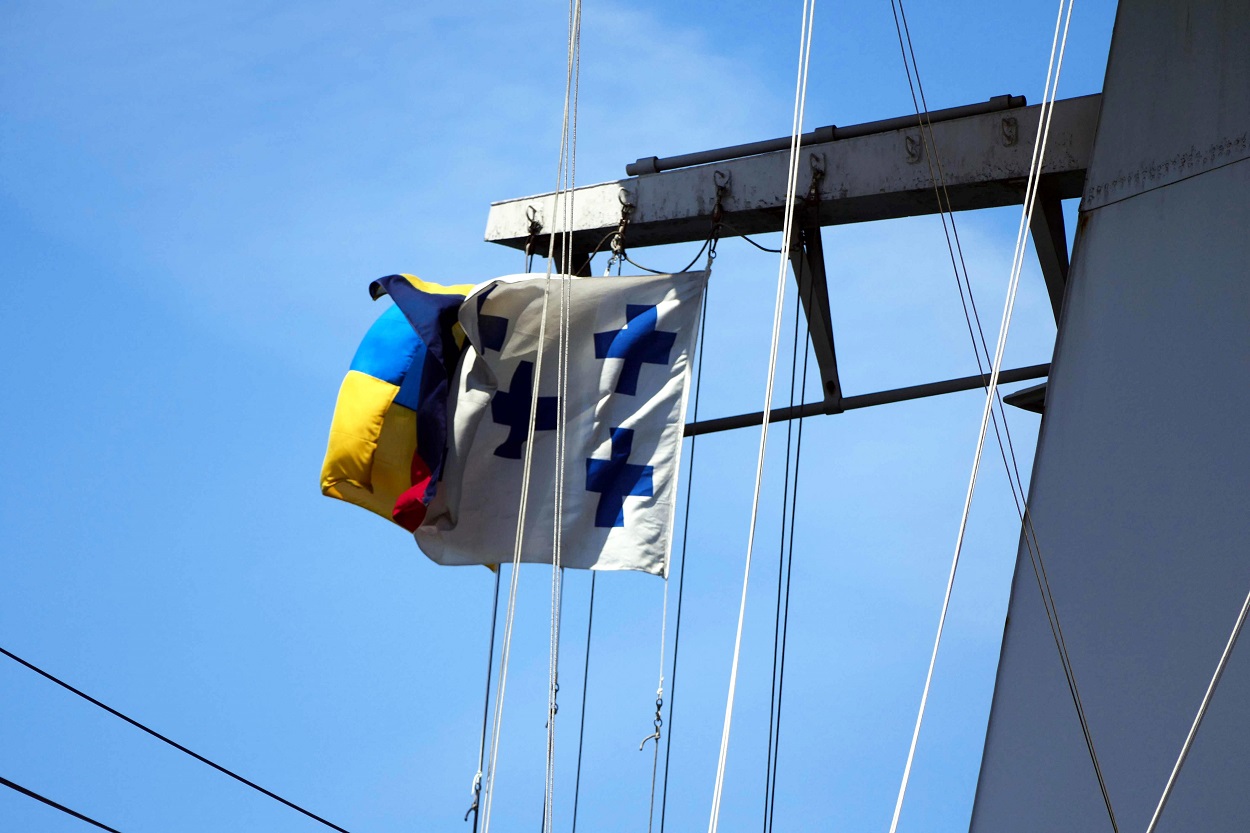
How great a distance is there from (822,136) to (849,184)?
0.45m

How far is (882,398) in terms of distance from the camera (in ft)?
35.2

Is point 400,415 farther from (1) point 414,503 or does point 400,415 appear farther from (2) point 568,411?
(2) point 568,411

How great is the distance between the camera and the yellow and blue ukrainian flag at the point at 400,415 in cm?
1027

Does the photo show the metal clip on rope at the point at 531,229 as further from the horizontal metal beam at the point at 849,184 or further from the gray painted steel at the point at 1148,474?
the gray painted steel at the point at 1148,474

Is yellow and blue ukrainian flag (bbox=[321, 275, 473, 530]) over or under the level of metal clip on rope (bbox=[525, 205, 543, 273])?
under

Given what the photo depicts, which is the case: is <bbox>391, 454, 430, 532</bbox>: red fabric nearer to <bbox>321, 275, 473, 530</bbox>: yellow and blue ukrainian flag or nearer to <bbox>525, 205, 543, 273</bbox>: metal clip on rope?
<bbox>321, 275, 473, 530</bbox>: yellow and blue ukrainian flag

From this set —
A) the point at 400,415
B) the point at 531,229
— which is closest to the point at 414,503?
the point at 400,415

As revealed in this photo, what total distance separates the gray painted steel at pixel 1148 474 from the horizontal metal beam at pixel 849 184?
147cm

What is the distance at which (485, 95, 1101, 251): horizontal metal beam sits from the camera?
385 inches

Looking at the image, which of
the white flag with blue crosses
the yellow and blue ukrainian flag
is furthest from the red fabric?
the white flag with blue crosses

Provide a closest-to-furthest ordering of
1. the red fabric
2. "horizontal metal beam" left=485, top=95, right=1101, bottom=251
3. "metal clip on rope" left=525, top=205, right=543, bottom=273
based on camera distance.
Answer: "horizontal metal beam" left=485, top=95, right=1101, bottom=251 < the red fabric < "metal clip on rope" left=525, top=205, right=543, bottom=273

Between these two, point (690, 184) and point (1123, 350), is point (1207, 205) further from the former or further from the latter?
point (690, 184)

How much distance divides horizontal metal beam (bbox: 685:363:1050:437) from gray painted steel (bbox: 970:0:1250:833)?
206 cm

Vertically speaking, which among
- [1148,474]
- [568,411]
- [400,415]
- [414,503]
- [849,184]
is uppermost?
[849,184]
